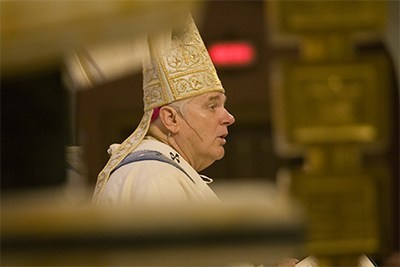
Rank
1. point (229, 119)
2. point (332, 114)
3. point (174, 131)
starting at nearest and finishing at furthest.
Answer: point (332, 114), point (229, 119), point (174, 131)

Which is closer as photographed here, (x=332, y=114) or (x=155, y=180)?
(x=332, y=114)

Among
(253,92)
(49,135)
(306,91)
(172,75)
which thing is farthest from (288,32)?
(253,92)

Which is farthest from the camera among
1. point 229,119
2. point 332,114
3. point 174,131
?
point 174,131

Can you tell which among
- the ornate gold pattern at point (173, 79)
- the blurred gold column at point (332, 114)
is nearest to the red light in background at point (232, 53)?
the ornate gold pattern at point (173, 79)

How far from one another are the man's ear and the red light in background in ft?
10.2

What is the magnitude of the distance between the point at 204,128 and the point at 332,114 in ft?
1.79

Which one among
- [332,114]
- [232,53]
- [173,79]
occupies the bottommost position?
[332,114]

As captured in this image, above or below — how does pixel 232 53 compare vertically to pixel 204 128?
above

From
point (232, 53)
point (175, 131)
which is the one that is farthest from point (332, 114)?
point (232, 53)

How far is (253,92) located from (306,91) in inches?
144

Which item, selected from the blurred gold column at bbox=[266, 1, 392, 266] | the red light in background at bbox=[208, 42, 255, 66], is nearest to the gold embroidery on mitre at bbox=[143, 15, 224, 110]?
the blurred gold column at bbox=[266, 1, 392, 266]

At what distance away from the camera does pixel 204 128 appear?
1.29 metres

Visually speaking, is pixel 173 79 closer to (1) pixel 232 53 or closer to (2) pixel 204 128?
(2) pixel 204 128

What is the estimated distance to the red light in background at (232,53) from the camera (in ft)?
14.8
